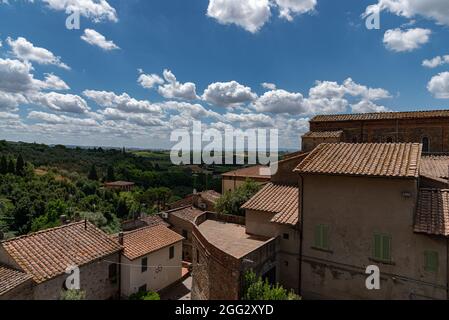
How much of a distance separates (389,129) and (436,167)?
30.7 ft

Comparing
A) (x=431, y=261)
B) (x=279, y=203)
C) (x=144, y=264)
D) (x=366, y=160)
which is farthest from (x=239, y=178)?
(x=431, y=261)

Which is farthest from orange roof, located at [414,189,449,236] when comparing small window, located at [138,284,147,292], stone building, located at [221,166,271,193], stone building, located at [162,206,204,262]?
stone building, located at [221,166,271,193]

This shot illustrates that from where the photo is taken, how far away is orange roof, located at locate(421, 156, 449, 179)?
695 inches

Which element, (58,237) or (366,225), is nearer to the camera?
(366,225)

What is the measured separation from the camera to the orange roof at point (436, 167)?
17.6 m

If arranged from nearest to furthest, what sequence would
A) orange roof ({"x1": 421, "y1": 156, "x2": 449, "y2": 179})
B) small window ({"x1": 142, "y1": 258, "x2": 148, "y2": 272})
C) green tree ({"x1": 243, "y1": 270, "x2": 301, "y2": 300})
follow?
green tree ({"x1": 243, "y1": 270, "x2": 301, "y2": 300}) → orange roof ({"x1": 421, "y1": 156, "x2": 449, "y2": 179}) → small window ({"x1": 142, "y1": 258, "x2": 148, "y2": 272})

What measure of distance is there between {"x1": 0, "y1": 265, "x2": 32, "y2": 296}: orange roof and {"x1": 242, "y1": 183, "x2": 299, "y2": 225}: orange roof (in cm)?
1085

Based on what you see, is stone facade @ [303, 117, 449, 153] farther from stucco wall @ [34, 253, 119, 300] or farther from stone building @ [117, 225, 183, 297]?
stucco wall @ [34, 253, 119, 300]

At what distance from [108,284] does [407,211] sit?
54.8 feet

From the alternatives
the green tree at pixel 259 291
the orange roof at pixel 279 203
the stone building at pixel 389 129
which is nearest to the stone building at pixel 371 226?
the orange roof at pixel 279 203

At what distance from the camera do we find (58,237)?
1642cm

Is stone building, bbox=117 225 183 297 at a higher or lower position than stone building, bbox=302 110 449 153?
lower

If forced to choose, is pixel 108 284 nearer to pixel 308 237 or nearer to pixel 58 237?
pixel 58 237
